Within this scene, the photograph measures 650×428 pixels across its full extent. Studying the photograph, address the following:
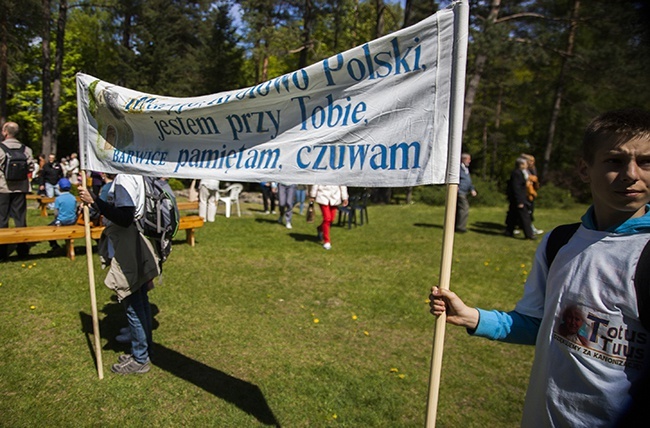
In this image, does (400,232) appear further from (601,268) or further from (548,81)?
(548,81)

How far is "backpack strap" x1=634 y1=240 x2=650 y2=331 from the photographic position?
1.43 m

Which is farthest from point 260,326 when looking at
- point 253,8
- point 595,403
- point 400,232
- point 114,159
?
point 253,8

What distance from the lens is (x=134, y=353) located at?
4062 millimetres

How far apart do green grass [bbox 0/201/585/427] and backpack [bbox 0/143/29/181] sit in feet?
4.63

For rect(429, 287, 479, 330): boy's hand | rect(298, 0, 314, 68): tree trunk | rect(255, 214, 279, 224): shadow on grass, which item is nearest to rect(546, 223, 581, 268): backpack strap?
rect(429, 287, 479, 330): boy's hand

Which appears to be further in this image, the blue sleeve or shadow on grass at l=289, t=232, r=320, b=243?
shadow on grass at l=289, t=232, r=320, b=243

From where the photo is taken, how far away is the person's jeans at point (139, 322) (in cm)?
393

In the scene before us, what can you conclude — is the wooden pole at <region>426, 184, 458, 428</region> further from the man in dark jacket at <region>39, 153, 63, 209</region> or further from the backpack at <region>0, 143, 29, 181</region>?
the man in dark jacket at <region>39, 153, 63, 209</region>

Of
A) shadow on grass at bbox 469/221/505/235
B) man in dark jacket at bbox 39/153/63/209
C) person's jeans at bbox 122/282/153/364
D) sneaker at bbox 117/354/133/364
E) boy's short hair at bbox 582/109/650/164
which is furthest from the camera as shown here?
man in dark jacket at bbox 39/153/63/209

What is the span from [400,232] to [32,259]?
8244 millimetres

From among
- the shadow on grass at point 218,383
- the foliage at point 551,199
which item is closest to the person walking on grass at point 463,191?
the shadow on grass at point 218,383

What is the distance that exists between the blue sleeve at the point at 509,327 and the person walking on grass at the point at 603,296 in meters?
0.14

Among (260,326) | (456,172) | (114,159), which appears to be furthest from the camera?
(260,326)

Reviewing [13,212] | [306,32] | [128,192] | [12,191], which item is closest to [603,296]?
[128,192]
